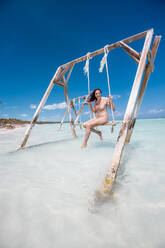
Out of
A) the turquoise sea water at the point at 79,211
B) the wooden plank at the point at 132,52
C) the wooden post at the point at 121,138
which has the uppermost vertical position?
the wooden plank at the point at 132,52

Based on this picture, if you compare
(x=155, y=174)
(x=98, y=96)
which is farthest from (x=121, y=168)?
(x=98, y=96)

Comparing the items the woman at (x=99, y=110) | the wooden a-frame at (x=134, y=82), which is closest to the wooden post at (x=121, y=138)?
the wooden a-frame at (x=134, y=82)

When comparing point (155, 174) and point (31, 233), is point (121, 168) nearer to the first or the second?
point (155, 174)

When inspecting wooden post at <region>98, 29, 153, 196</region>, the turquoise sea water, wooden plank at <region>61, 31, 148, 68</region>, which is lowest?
the turquoise sea water

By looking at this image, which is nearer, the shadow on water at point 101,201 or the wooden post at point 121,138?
the shadow on water at point 101,201

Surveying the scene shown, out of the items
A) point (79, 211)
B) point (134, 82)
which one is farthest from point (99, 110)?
point (79, 211)

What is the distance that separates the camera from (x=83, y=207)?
1.38 m

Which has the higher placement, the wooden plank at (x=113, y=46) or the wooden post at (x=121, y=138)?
the wooden plank at (x=113, y=46)

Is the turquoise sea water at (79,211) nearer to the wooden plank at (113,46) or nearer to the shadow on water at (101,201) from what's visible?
the shadow on water at (101,201)

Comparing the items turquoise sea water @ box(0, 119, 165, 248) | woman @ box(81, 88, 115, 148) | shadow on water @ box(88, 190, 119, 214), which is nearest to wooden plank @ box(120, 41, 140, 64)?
woman @ box(81, 88, 115, 148)

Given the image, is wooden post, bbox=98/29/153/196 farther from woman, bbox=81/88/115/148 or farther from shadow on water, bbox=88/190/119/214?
woman, bbox=81/88/115/148

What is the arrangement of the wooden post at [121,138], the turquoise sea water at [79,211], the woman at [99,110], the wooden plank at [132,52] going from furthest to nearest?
the woman at [99,110] < the wooden plank at [132,52] < the wooden post at [121,138] < the turquoise sea water at [79,211]

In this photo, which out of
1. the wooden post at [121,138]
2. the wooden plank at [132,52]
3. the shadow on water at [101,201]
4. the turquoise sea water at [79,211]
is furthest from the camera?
the wooden plank at [132,52]

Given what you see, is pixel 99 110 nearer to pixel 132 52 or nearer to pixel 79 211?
pixel 132 52
